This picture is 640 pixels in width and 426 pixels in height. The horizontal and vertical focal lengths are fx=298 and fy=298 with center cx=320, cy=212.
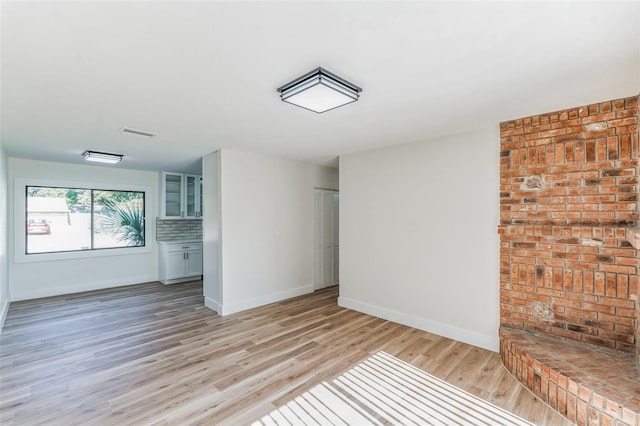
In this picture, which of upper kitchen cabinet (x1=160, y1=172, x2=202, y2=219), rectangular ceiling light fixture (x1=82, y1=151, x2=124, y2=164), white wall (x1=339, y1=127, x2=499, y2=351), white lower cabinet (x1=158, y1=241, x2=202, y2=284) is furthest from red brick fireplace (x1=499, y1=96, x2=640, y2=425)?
upper kitchen cabinet (x1=160, y1=172, x2=202, y2=219)

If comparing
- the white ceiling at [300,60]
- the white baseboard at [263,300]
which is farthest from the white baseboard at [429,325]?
the white ceiling at [300,60]

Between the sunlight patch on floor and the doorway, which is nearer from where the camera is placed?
the sunlight patch on floor

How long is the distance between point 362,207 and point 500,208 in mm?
1886

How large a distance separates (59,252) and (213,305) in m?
3.33

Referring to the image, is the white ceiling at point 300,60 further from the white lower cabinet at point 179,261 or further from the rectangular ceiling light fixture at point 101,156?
the white lower cabinet at point 179,261

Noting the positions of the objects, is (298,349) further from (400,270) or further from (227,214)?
(227,214)

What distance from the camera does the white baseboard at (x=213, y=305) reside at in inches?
176

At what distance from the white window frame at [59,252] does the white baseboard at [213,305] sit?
2654mm

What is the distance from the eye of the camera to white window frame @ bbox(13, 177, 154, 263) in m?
5.10

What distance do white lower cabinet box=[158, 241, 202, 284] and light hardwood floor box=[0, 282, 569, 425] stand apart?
1580 mm

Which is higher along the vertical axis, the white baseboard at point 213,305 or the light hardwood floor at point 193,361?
the white baseboard at point 213,305

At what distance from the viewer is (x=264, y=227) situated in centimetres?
498

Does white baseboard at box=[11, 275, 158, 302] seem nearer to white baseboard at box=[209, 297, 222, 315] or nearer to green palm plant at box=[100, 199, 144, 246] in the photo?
green palm plant at box=[100, 199, 144, 246]

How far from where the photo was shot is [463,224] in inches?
138
